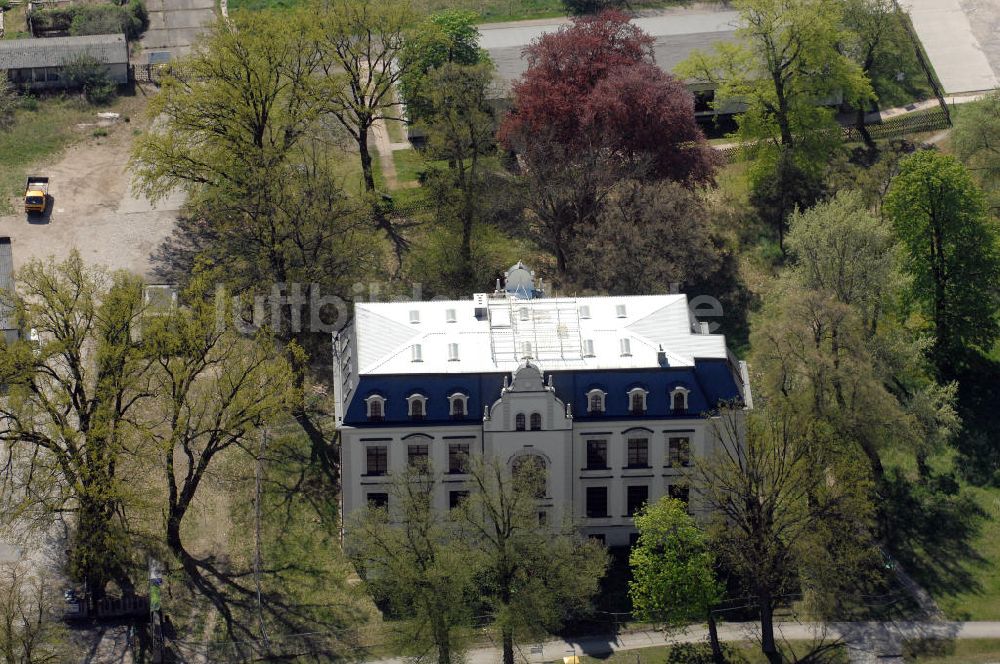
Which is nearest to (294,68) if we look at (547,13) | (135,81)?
(135,81)

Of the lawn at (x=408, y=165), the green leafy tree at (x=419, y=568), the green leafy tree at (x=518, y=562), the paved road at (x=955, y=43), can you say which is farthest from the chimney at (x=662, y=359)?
the paved road at (x=955, y=43)

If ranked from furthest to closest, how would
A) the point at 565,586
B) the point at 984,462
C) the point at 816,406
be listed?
the point at 984,462, the point at 816,406, the point at 565,586

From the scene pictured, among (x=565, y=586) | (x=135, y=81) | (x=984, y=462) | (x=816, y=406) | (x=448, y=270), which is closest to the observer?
(x=565, y=586)

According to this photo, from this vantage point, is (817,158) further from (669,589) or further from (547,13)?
(669,589)

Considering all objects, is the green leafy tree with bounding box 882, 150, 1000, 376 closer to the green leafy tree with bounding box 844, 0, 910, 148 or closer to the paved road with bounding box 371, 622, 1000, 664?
the green leafy tree with bounding box 844, 0, 910, 148

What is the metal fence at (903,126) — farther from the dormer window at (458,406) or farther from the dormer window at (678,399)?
the dormer window at (458,406)
